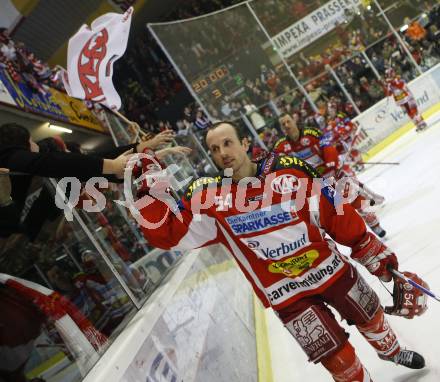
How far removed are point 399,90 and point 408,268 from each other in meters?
9.34

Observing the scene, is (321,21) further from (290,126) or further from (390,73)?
(290,126)

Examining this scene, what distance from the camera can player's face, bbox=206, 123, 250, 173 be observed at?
2.38 m

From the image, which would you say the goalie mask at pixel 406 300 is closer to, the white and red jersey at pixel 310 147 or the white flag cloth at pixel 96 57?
the white flag cloth at pixel 96 57

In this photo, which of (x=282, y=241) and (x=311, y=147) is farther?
(x=311, y=147)

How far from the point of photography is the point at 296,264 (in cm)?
229

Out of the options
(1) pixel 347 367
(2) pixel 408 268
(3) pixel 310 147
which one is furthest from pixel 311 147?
(1) pixel 347 367

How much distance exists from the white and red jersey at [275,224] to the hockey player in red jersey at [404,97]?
1002 centimetres

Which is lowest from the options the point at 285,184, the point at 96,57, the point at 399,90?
the point at 399,90

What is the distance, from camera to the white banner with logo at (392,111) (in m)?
13.7

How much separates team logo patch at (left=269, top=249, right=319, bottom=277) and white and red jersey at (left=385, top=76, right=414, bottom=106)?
10.7 meters

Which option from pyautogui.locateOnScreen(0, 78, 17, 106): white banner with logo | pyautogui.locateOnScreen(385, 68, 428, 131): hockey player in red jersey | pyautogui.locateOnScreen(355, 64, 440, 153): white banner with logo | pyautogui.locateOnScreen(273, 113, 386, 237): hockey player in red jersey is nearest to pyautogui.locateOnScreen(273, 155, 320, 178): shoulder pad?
pyautogui.locateOnScreen(273, 113, 386, 237): hockey player in red jersey

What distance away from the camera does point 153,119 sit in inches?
735

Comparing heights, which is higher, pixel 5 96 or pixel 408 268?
pixel 5 96

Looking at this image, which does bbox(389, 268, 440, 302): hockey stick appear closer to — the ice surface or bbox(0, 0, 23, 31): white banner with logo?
the ice surface
